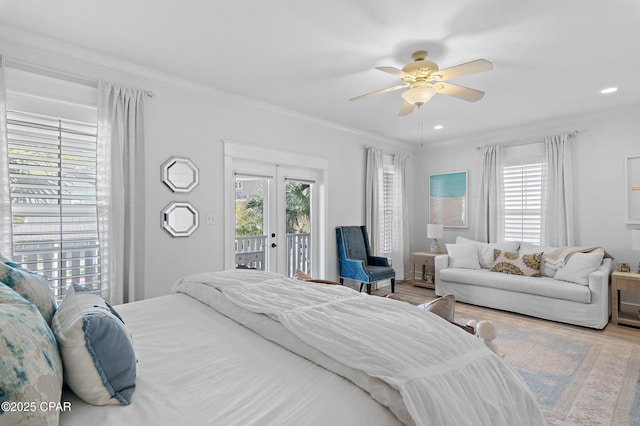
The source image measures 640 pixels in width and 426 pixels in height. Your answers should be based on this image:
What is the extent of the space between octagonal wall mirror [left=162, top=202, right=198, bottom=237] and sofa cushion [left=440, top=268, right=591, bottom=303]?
3632mm

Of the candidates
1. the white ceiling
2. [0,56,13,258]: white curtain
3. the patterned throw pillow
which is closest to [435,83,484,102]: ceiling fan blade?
the white ceiling

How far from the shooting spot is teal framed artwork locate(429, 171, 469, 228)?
19.0 ft

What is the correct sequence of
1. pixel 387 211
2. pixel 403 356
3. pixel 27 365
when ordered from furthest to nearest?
pixel 387 211, pixel 403 356, pixel 27 365

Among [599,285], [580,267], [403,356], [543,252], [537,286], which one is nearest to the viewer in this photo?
[403,356]

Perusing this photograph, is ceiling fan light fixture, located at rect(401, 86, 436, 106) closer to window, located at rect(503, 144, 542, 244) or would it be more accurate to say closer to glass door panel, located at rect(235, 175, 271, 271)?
glass door panel, located at rect(235, 175, 271, 271)

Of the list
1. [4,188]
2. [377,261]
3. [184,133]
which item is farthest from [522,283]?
[4,188]

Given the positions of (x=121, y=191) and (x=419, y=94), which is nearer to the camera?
(x=419, y=94)

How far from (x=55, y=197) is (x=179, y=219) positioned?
3.35 feet

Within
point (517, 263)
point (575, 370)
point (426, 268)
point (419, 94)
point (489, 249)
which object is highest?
point (419, 94)

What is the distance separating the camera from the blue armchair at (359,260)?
4621 mm

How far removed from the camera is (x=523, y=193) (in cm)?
511

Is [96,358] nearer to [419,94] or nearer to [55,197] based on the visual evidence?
[55,197]

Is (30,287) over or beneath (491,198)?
beneath

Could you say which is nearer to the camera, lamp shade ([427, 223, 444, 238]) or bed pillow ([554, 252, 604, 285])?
bed pillow ([554, 252, 604, 285])
